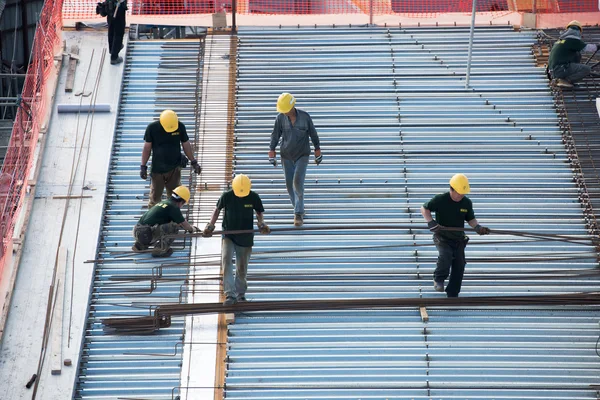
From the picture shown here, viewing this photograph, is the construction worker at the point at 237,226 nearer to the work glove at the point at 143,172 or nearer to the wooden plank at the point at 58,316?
the work glove at the point at 143,172

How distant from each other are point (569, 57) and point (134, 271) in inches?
329

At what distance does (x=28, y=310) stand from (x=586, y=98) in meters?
9.97

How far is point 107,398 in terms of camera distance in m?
14.5

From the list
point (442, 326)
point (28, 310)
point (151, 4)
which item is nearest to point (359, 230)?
point (442, 326)

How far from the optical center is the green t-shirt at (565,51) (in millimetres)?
19094

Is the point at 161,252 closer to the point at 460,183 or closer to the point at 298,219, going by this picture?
the point at 298,219

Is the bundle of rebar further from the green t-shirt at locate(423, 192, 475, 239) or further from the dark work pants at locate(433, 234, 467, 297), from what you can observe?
the green t-shirt at locate(423, 192, 475, 239)

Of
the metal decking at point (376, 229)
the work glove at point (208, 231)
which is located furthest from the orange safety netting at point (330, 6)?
the work glove at point (208, 231)

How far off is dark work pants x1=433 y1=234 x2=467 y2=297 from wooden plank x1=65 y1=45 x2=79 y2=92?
764 centimetres

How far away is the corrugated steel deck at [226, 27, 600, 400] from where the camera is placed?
14742mm

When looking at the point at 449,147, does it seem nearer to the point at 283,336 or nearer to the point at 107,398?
the point at 283,336

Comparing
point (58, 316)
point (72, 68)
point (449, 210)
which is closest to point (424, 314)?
point (449, 210)

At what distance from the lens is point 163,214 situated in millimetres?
15664

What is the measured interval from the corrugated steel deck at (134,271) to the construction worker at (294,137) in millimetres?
1971
